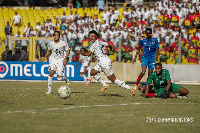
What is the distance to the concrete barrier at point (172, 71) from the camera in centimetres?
2317

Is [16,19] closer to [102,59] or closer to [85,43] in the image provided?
[85,43]

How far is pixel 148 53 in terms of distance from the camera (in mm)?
15297

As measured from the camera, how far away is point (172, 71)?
2327cm

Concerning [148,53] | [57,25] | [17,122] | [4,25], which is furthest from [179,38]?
[17,122]

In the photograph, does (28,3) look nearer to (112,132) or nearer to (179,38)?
(179,38)

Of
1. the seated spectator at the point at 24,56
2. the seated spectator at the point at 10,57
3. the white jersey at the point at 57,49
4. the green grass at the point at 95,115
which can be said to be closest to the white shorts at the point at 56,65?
the white jersey at the point at 57,49

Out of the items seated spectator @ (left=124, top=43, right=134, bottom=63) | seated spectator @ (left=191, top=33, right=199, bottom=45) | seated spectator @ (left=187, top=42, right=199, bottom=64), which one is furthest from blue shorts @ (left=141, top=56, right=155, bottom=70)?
seated spectator @ (left=191, top=33, right=199, bottom=45)

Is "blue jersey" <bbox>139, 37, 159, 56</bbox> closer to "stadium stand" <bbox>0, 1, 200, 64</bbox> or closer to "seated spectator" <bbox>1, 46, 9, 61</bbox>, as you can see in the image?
"stadium stand" <bbox>0, 1, 200, 64</bbox>

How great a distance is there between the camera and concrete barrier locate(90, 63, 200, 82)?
2317cm

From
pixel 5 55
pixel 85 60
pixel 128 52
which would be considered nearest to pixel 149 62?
pixel 85 60

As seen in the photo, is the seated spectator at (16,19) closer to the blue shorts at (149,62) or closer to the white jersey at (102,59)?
the blue shorts at (149,62)

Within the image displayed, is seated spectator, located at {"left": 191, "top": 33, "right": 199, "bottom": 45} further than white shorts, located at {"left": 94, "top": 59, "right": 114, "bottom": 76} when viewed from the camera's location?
Yes

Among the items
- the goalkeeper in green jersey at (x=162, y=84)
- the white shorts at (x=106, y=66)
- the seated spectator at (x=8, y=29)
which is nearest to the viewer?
the goalkeeper in green jersey at (x=162, y=84)

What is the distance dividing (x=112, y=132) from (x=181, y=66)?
1691 cm
